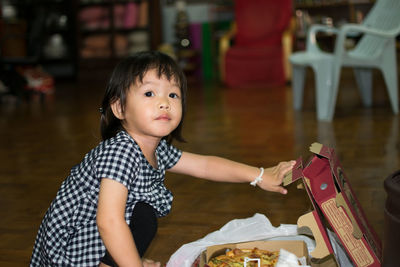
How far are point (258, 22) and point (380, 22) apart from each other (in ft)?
7.41

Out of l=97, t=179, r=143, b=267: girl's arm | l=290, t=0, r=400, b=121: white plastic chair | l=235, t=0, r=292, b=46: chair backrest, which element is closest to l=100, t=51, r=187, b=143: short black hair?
l=97, t=179, r=143, b=267: girl's arm

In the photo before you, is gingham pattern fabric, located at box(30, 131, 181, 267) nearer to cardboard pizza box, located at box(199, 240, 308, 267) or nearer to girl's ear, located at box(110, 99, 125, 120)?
girl's ear, located at box(110, 99, 125, 120)

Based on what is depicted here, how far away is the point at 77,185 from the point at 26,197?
0.99 metres

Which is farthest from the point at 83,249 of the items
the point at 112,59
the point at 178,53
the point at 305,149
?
the point at 112,59

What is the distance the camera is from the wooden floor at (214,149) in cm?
174

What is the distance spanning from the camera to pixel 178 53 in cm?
696

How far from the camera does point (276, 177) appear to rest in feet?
4.41

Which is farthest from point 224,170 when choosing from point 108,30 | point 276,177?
point 108,30

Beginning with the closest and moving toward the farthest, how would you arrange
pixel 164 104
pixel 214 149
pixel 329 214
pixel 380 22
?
pixel 329 214
pixel 164 104
pixel 214 149
pixel 380 22

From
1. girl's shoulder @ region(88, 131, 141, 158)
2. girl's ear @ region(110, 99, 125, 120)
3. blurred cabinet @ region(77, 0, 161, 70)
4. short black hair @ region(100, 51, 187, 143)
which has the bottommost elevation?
blurred cabinet @ region(77, 0, 161, 70)

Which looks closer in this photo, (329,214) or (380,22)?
(329,214)

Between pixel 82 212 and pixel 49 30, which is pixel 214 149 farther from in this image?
pixel 49 30

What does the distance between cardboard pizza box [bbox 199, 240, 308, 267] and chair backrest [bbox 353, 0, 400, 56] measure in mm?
2864

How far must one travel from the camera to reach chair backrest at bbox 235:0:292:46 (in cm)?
616
